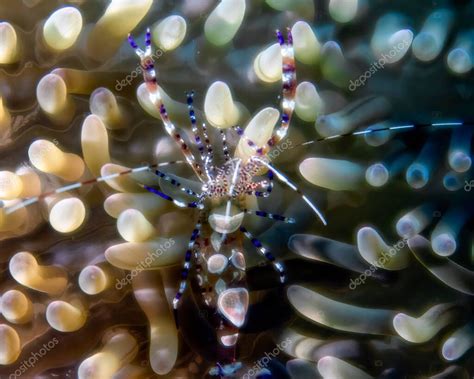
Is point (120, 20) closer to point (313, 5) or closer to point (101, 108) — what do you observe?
point (101, 108)

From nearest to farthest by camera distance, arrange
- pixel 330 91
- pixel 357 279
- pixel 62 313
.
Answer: pixel 62 313
pixel 357 279
pixel 330 91

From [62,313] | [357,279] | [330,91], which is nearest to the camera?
[62,313]

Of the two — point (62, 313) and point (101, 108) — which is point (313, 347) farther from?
Answer: point (101, 108)

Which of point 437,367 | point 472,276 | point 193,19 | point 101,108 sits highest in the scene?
point 193,19

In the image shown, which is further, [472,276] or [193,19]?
[193,19]

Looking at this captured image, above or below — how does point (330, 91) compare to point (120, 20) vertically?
below

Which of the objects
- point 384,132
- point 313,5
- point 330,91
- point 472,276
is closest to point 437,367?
point 472,276
